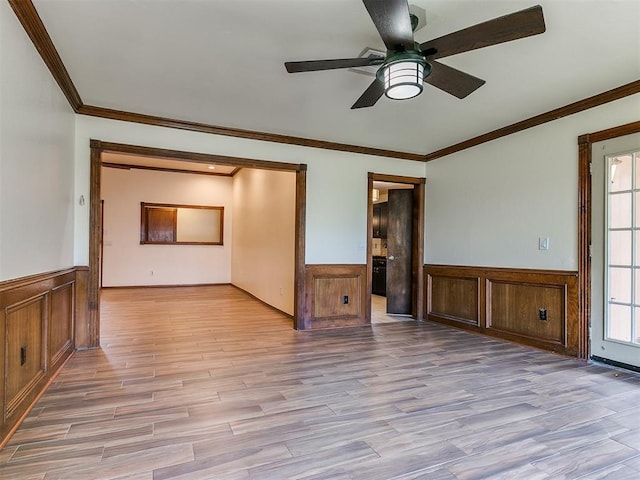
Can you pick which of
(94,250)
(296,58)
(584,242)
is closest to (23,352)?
(94,250)

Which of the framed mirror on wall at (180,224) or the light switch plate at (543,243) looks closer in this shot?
the light switch plate at (543,243)

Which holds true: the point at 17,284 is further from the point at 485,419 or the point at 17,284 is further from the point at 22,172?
the point at 485,419

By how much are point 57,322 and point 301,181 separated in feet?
9.94

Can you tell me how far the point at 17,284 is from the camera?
2.09m

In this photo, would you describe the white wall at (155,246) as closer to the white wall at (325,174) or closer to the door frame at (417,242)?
the white wall at (325,174)

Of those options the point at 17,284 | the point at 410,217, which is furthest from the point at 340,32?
the point at 410,217

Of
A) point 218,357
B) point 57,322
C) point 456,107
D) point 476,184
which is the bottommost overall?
point 218,357

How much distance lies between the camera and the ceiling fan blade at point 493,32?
1672 mm

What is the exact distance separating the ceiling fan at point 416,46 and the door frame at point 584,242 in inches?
76.1

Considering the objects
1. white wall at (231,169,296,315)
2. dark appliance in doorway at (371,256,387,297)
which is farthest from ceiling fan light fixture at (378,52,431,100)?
dark appliance in doorway at (371,256,387,297)

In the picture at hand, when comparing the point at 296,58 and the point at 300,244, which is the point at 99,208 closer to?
the point at 300,244

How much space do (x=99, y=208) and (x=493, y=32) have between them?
12.7 feet

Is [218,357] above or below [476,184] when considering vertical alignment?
below

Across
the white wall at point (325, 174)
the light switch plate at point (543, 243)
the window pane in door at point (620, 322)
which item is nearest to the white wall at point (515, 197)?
the light switch plate at point (543, 243)
